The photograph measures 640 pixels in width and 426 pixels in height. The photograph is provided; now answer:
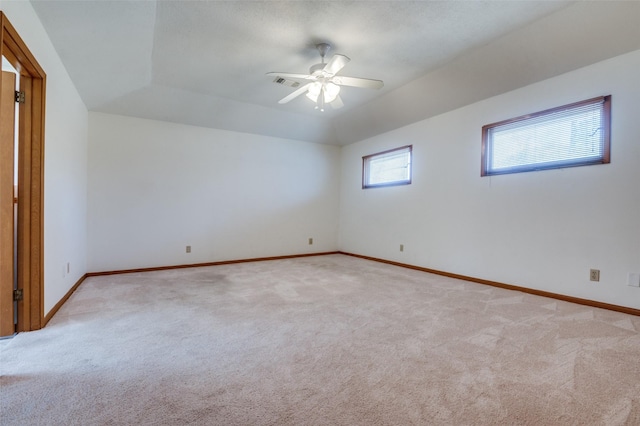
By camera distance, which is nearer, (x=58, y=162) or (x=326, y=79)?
(x=58, y=162)

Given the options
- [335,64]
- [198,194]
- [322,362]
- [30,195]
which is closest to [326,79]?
[335,64]

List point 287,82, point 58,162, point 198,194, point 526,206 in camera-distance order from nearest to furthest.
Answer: point 58,162, point 526,206, point 287,82, point 198,194

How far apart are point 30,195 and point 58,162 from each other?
0.65 m

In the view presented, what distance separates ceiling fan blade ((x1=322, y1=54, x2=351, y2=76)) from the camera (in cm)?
260

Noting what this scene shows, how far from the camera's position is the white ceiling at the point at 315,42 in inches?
94.7

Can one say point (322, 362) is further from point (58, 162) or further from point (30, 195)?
point (58, 162)

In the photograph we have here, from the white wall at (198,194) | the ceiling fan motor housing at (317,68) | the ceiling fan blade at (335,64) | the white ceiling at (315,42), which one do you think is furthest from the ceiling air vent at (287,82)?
the white wall at (198,194)

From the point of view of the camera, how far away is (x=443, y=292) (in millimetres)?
3371

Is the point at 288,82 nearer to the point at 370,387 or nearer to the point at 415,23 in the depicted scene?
the point at 415,23

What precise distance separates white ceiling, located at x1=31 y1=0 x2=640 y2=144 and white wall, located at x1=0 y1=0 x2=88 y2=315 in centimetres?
19

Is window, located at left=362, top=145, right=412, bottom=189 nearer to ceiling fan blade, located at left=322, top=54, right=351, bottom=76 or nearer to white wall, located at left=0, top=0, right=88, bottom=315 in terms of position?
ceiling fan blade, located at left=322, top=54, right=351, bottom=76

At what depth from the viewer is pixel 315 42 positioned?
2.89m

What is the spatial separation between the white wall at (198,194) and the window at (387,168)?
919 millimetres

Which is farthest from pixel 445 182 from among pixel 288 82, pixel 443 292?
pixel 288 82
